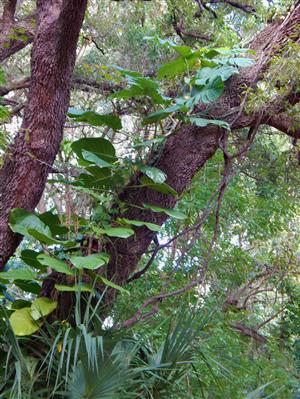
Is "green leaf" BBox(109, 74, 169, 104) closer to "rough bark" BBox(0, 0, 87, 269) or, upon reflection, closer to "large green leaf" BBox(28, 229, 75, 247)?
"rough bark" BBox(0, 0, 87, 269)

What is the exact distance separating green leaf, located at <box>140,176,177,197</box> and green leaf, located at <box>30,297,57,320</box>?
2.14ft

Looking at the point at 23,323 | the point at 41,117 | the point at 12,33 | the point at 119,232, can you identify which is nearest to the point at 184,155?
the point at 119,232

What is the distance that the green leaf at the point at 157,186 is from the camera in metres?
2.20

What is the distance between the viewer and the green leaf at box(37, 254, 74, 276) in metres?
1.87

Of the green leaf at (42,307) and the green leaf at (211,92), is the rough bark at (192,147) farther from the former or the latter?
the green leaf at (42,307)

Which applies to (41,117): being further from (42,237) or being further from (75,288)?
(75,288)

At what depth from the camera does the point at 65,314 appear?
2023 mm

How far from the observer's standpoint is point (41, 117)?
214 centimetres

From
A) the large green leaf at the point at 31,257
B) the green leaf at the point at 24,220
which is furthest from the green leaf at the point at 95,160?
the large green leaf at the point at 31,257

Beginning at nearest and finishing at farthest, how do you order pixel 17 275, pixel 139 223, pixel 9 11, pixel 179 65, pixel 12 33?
pixel 17 275
pixel 139 223
pixel 179 65
pixel 12 33
pixel 9 11

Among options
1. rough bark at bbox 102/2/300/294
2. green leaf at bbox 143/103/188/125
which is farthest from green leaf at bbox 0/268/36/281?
green leaf at bbox 143/103/188/125

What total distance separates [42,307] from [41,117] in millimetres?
790

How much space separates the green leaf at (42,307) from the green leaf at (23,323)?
0.02m

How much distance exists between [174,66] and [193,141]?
0.40 meters
